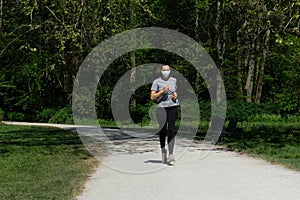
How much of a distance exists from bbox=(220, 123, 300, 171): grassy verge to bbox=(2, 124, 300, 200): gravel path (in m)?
0.43

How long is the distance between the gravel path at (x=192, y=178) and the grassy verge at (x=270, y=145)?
43cm

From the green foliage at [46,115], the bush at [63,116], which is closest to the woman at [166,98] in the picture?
the bush at [63,116]

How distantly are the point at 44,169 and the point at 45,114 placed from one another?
2637cm

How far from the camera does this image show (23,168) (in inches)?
446

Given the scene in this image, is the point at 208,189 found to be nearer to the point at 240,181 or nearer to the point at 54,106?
the point at 240,181

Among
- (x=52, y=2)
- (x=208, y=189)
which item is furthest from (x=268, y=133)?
(x=208, y=189)

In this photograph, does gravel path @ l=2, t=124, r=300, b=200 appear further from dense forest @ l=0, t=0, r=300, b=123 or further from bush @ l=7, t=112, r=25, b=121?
bush @ l=7, t=112, r=25, b=121

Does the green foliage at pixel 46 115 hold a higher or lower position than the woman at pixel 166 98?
lower

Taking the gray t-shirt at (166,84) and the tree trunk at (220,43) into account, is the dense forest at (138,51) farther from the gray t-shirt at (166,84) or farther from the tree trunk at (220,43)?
the gray t-shirt at (166,84)

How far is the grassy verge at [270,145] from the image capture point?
1167 cm

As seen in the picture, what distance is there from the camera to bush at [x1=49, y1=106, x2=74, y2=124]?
33.5 meters

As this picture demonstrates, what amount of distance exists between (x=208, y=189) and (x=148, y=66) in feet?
67.6

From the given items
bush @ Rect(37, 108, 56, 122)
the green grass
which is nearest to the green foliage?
bush @ Rect(37, 108, 56, 122)

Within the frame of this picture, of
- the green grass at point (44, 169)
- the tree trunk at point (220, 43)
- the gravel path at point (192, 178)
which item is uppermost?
the tree trunk at point (220, 43)
